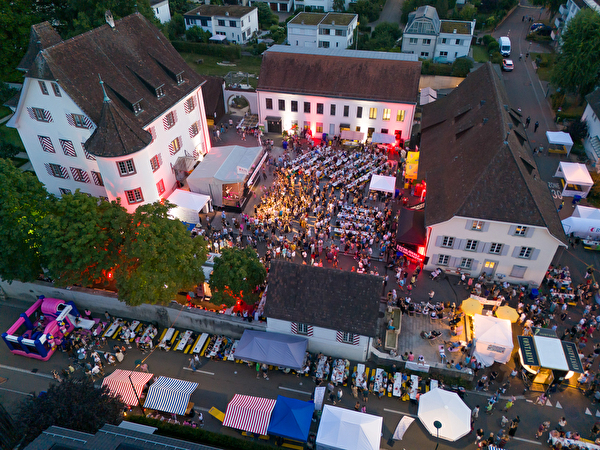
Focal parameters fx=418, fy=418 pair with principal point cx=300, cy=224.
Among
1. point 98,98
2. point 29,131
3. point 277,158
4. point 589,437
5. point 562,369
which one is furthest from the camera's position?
point 277,158

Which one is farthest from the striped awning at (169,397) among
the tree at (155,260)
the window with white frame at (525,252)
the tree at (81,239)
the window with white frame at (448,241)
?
the window with white frame at (525,252)

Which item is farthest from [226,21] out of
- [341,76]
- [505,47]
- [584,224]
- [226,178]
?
[584,224]

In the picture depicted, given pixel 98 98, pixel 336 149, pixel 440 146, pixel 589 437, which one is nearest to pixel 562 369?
pixel 589 437

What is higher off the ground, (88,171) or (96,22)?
(96,22)

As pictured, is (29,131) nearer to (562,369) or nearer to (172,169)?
(172,169)

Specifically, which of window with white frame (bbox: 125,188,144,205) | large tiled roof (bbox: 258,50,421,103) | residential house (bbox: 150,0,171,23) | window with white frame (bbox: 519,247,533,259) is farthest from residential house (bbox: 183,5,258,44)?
window with white frame (bbox: 519,247,533,259)

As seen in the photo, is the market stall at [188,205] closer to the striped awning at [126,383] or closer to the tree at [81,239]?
the tree at [81,239]

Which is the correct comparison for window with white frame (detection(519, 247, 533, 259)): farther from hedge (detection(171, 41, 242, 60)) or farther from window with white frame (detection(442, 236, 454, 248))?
hedge (detection(171, 41, 242, 60))
